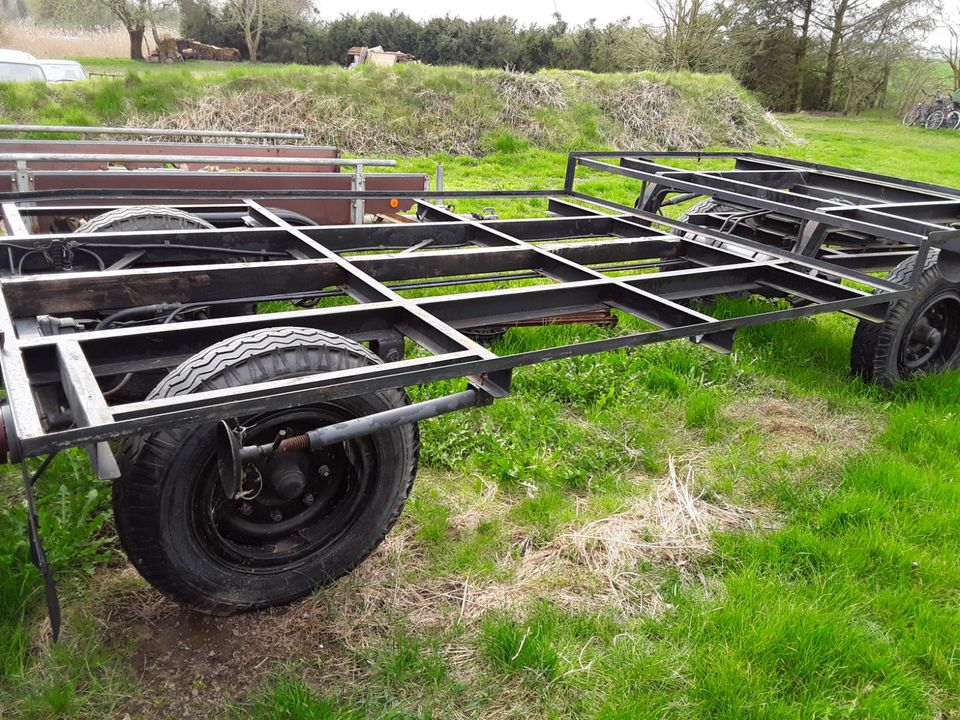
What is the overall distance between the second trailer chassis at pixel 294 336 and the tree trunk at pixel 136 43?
21722 millimetres

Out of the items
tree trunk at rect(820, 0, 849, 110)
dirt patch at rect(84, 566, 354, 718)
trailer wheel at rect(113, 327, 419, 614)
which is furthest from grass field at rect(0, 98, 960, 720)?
tree trunk at rect(820, 0, 849, 110)

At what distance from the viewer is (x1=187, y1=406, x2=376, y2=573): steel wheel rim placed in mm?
2439

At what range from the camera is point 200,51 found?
24625 millimetres

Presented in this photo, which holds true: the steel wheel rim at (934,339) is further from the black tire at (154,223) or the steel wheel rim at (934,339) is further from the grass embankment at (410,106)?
the grass embankment at (410,106)

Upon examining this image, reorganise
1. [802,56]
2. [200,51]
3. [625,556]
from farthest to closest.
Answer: [802,56] → [200,51] → [625,556]

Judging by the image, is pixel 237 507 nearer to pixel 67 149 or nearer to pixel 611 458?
pixel 611 458

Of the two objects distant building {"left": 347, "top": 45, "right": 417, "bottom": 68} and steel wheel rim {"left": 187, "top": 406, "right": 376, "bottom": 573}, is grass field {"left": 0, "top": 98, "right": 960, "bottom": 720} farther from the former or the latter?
distant building {"left": 347, "top": 45, "right": 417, "bottom": 68}

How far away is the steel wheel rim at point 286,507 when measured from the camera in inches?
96.0

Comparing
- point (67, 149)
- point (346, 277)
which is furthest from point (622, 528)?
point (67, 149)

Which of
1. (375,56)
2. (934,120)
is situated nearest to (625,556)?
(375,56)

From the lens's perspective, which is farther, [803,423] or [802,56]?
[802,56]

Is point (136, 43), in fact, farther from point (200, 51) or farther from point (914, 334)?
point (914, 334)

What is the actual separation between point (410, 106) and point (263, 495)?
12780mm

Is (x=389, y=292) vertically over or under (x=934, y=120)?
under
